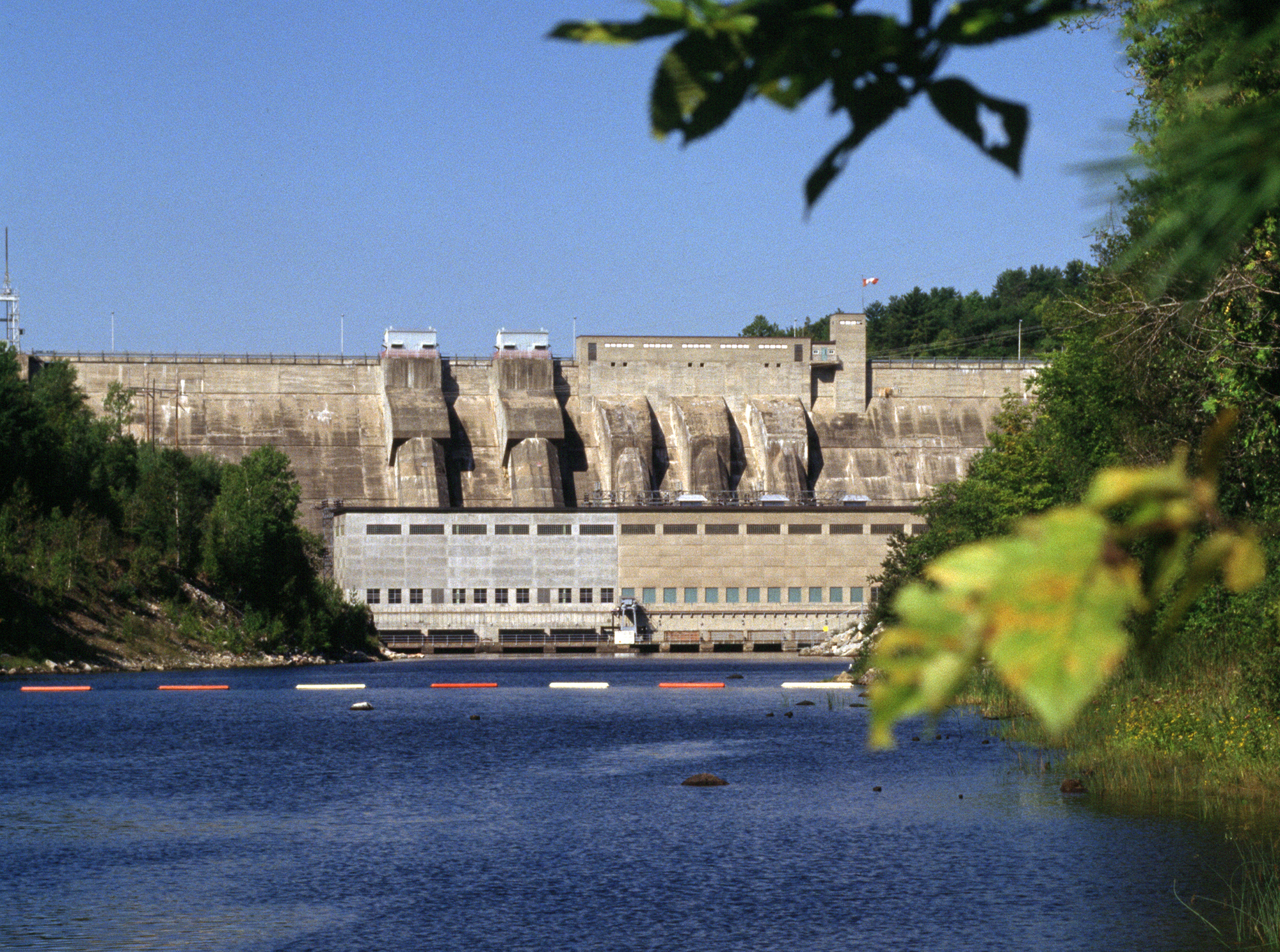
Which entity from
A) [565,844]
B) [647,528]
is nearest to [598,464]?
[647,528]

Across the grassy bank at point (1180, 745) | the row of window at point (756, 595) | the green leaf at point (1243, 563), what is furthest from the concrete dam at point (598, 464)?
the green leaf at point (1243, 563)

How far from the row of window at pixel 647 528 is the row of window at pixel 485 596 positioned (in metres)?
4.16

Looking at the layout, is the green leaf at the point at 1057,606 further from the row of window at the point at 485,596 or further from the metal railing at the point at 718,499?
the metal railing at the point at 718,499

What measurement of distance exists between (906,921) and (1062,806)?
901 centimetres

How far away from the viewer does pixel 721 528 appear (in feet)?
365

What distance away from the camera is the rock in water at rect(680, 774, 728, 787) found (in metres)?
34.4

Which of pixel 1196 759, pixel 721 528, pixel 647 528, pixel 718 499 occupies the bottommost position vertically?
pixel 1196 759

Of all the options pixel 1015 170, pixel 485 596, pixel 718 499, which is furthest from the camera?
pixel 718 499

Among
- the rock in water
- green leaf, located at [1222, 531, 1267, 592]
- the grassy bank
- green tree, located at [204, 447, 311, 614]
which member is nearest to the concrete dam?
green tree, located at [204, 447, 311, 614]

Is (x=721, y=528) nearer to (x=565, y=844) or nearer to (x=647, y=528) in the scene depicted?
(x=647, y=528)

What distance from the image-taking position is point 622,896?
22344 millimetres

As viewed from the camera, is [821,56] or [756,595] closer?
[821,56]

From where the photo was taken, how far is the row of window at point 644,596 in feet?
354

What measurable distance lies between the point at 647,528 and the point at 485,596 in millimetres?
13021
